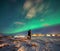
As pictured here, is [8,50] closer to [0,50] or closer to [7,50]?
[7,50]

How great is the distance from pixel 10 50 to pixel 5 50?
36 centimetres

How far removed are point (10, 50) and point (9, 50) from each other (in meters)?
0.07

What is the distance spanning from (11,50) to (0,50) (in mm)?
766

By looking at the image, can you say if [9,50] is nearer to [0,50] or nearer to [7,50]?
[7,50]

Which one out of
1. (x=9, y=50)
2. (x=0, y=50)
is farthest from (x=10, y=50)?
(x=0, y=50)

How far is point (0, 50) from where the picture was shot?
281 inches

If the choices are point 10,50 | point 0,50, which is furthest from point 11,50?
point 0,50

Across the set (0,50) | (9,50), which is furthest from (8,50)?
(0,50)

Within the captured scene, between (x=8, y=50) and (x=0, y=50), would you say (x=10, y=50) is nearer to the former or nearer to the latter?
(x=8, y=50)

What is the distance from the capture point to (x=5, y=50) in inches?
Answer: 286

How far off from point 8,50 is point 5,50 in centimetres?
21

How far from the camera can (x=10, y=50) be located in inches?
291

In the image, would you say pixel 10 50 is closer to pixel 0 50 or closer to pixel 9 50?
pixel 9 50

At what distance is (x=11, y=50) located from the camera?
7414 millimetres
